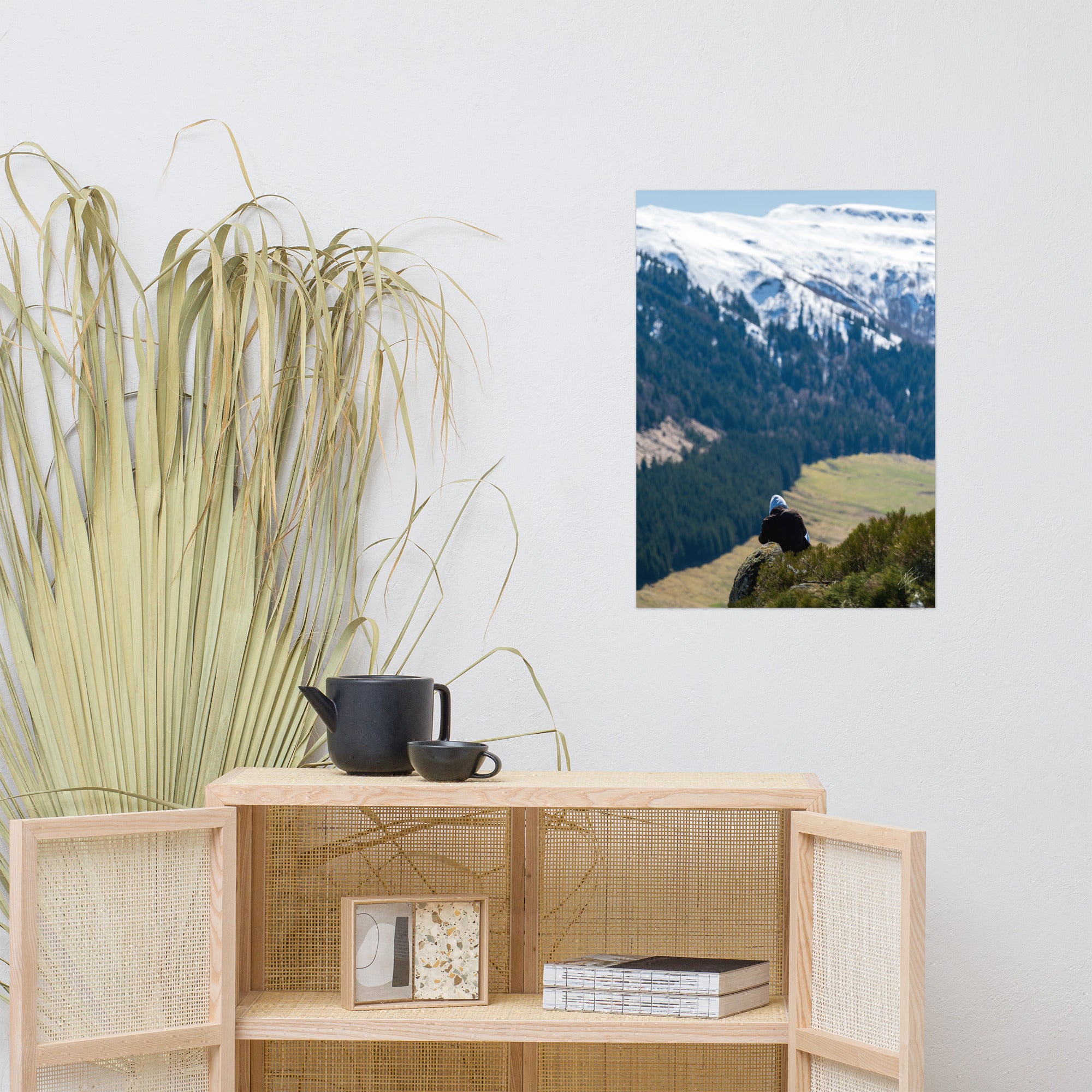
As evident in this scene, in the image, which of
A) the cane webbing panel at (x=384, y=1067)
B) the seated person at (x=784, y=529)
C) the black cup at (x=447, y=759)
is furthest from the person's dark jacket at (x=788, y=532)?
the cane webbing panel at (x=384, y=1067)

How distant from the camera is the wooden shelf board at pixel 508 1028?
137 cm

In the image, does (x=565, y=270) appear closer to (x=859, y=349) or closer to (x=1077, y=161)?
(x=859, y=349)

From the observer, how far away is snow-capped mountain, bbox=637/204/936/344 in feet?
6.27

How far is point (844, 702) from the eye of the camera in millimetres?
1876

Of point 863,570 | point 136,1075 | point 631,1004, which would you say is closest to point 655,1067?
point 631,1004

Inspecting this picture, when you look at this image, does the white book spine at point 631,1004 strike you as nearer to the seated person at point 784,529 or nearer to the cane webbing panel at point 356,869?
the cane webbing panel at point 356,869

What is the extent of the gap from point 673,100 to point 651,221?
226 millimetres

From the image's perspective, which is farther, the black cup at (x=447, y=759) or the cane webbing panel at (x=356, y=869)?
the cane webbing panel at (x=356, y=869)

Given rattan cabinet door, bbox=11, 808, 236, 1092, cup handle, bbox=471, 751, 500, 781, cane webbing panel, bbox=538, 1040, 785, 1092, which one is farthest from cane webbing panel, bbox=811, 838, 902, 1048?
rattan cabinet door, bbox=11, 808, 236, 1092

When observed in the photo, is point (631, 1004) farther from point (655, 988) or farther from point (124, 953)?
point (124, 953)

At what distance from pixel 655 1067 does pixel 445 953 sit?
409 millimetres

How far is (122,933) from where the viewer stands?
1.29 metres

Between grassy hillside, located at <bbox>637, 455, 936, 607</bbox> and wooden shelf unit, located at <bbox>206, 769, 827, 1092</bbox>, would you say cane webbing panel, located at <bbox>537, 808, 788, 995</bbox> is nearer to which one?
wooden shelf unit, located at <bbox>206, 769, 827, 1092</bbox>

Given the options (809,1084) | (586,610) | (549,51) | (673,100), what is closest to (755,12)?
(673,100)
